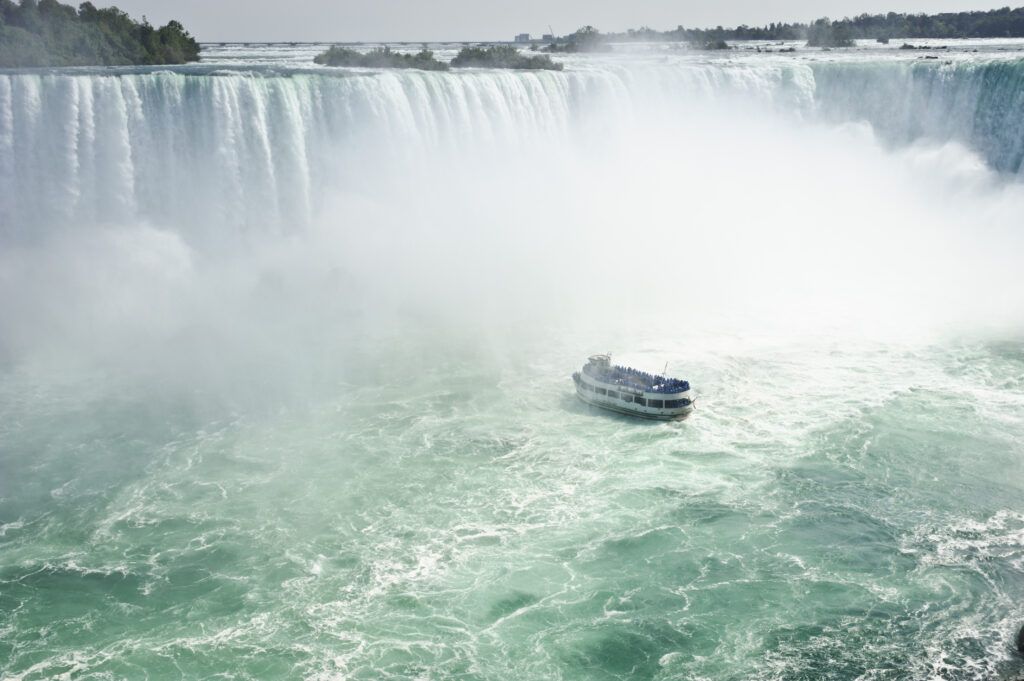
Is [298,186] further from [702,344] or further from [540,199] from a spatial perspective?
[702,344]

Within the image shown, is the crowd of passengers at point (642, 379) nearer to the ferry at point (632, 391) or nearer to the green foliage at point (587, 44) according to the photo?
the ferry at point (632, 391)

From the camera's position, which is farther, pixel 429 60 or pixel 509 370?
pixel 429 60

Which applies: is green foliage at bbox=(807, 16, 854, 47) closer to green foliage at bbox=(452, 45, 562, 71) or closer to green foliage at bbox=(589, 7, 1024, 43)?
green foliage at bbox=(589, 7, 1024, 43)

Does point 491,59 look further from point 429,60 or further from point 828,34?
point 828,34

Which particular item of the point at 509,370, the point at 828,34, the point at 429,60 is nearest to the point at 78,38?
the point at 429,60

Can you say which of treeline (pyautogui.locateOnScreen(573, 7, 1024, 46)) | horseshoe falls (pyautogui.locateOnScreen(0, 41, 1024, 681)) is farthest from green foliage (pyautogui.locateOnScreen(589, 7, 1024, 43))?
horseshoe falls (pyautogui.locateOnScreen(0, 41, 1024, 681))

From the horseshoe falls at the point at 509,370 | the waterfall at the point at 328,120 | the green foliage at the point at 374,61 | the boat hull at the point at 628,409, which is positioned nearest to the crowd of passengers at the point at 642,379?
the boat hull at the point at 628,409
